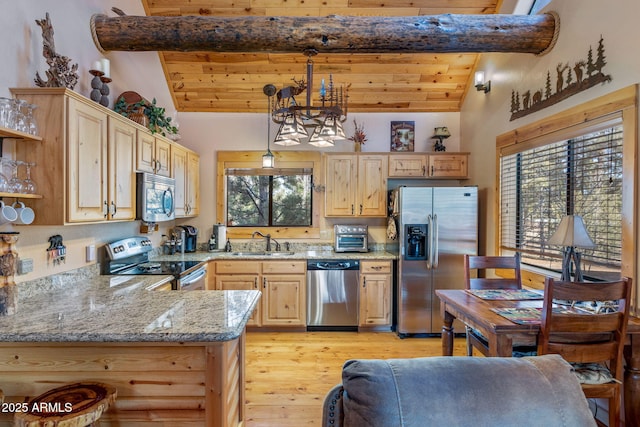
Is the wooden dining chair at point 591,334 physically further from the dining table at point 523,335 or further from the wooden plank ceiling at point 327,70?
the wooden plank ceiling at point 327,70

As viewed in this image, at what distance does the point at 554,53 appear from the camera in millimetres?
2705

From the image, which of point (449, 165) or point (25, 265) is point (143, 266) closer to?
point (25, 265)

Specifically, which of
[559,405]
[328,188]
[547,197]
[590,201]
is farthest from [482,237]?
[559,405]

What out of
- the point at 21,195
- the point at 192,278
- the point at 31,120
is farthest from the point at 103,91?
the point at 192,278

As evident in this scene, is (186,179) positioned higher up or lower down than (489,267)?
higher up

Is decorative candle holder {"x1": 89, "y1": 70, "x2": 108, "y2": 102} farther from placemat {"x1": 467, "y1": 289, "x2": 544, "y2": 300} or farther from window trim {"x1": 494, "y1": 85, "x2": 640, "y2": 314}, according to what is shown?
window trim {"x1": 494, "y1": 85, "x2": 640, "y2": 314}

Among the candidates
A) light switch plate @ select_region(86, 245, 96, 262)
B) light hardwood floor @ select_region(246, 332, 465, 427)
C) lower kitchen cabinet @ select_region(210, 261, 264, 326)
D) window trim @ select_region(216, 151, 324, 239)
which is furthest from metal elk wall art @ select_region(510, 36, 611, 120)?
light switch plate @ select_region(86, 245, 96, 262)

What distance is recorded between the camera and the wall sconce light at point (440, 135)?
427 centimetres

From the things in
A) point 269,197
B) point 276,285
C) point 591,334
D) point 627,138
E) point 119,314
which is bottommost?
point 276,285

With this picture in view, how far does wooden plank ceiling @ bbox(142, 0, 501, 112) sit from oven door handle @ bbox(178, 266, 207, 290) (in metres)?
2.23

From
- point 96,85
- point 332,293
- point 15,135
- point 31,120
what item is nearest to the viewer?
point 15,135

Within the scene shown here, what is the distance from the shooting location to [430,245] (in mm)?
3723

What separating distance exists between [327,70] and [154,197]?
→ 8.05 ft

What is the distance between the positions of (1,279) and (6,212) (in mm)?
380
